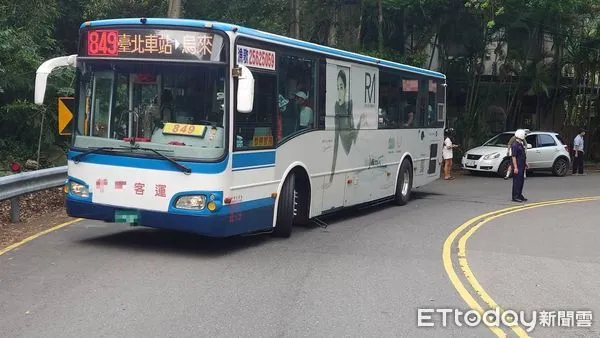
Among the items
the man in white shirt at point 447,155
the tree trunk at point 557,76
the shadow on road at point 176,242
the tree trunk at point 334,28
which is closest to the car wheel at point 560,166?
the man in white shirt at point 447,155

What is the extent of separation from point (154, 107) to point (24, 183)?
346cm

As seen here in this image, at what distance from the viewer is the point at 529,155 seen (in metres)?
24.0

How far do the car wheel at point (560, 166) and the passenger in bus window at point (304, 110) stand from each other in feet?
57.1

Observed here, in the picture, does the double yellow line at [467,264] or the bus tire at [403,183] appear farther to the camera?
the bus tire at [403,183]

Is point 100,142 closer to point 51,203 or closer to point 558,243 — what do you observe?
point 51,203

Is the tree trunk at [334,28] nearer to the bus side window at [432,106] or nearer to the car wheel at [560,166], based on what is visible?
the bus side window at [432,106]

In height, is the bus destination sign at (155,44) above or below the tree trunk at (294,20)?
below

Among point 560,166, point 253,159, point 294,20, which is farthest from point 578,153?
point 253,159

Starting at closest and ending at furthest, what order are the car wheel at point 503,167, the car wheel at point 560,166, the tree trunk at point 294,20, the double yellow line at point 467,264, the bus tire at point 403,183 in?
the double yellow line at point 467,264 → the bus tire at point 403,183 → the tree trunk at point 294,20 → the car wheel at point 503,167 → the car wheel at point 560,166

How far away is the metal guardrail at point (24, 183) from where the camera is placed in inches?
382

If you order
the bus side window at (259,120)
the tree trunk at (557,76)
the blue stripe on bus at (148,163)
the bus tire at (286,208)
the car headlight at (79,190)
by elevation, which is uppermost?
the tree trunk at (557,76)

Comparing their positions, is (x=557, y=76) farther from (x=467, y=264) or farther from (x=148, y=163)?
(x=148, y=163)

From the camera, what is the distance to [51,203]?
41.2 ft

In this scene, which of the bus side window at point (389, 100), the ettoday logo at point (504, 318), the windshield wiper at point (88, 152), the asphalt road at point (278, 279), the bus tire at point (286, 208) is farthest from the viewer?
the bus side window at point (389, 100)
